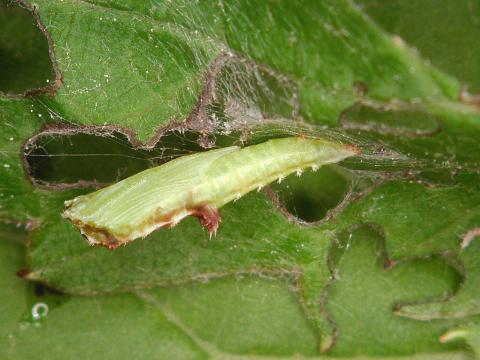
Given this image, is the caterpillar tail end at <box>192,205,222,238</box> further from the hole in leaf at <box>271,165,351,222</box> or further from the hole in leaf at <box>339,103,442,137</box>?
the hole in leaf at <box>339,103,442,137</box>

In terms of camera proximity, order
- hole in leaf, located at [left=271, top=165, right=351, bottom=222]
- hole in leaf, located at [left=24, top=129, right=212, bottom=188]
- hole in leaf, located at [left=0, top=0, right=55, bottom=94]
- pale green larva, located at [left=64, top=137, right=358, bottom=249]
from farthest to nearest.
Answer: hole in leaf, located at [left=0, top=0, right=55, bottom=94] < hole in leaf, located at [left=271, top=165, right=351, bottom=222] < hole in leaf, located at [left=24, top=129, right=212, bottom=188] < pale green larva, located at [left=64, top=137, right=358, bottom=249]

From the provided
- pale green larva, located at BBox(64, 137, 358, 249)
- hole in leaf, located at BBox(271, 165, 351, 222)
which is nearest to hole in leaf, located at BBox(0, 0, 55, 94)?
pale green larva, located at BBox(64, 137, 358, 249)

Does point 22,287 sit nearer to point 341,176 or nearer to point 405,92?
point 341,176

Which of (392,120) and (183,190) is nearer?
(183,190)

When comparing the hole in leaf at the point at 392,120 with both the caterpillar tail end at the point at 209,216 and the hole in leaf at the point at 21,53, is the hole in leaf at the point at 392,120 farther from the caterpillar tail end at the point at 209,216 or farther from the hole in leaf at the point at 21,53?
the hole in leaf at the point at 21,53

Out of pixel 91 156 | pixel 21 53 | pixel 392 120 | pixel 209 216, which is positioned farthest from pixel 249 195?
pixel 21 53

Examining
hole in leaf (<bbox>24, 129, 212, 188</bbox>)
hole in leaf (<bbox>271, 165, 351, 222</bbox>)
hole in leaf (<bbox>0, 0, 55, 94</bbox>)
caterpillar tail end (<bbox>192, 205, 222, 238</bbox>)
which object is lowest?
caterpillar tail end (<bbox>192, 205, 222, 238</bbox>)

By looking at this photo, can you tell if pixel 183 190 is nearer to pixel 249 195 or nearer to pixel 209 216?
pixel 209 216
